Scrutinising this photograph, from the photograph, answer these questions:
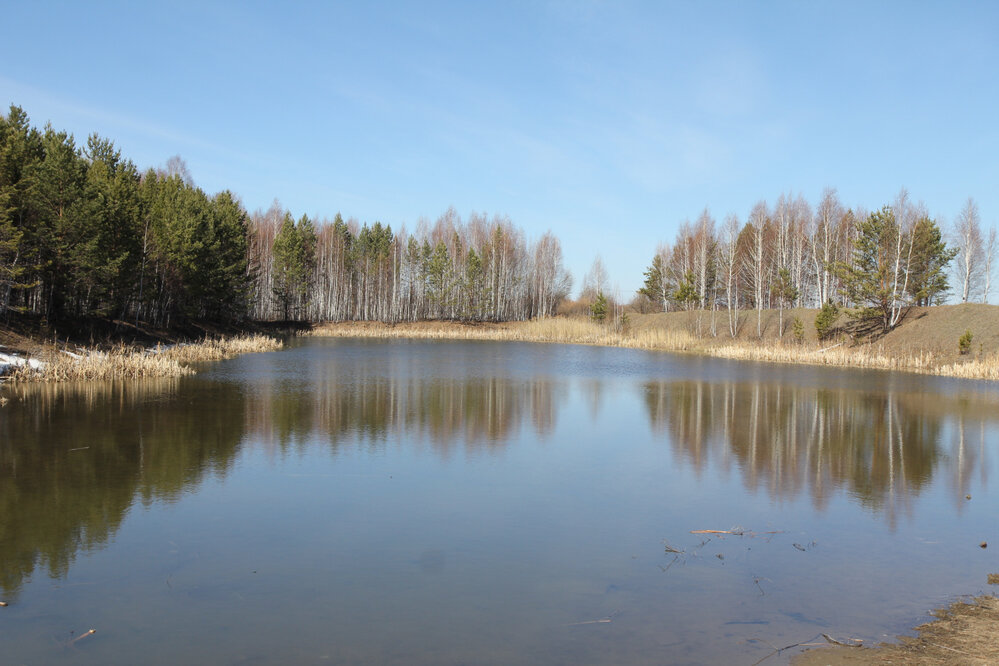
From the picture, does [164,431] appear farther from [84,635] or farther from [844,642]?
[844,642]

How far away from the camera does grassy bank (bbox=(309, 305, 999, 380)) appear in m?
28.1

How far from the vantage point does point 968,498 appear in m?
A: 8.98

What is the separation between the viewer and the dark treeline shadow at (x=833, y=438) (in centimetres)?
959

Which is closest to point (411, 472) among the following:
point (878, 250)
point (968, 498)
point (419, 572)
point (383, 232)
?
point (419, 572)

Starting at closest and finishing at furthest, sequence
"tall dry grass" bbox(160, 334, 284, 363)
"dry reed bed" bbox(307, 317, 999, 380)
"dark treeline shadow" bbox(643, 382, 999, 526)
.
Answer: "dark treeline shadow" bbox(643, 382, 999, 526), "tall dry grass" bbox(160, 334, 284, 363), "dry reed bed" bbox(307, 317, 999, 380)

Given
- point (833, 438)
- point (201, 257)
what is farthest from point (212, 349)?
point (833, 438)

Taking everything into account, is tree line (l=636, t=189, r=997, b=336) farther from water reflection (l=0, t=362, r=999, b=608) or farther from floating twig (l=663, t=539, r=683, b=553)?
floating twig (l=663, t=539, r=683, b=553)

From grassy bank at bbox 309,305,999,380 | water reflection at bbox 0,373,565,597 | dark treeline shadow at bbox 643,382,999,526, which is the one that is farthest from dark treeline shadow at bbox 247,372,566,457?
grassy bank at bbox 309,305,999,380

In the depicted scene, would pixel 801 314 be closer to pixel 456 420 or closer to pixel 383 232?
pixel 456 420

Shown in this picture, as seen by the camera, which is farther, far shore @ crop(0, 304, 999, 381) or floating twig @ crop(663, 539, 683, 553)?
far shore @ crop(0, 304, 999, 381)

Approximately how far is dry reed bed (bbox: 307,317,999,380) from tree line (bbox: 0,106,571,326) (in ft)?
19.8

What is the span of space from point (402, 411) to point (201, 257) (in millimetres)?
25611

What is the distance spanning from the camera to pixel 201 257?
119 feet

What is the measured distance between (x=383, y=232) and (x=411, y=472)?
61726mm
